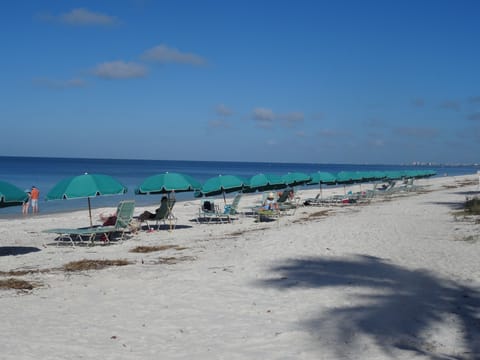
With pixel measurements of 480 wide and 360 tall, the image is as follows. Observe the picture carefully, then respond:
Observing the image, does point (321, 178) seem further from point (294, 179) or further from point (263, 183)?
point (263, 183)

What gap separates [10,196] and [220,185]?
705cm

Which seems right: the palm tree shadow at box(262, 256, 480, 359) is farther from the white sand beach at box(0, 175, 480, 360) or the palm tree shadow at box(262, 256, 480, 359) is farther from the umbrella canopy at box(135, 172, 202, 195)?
the umbrella canopy at box(135, 172, 202, 195)

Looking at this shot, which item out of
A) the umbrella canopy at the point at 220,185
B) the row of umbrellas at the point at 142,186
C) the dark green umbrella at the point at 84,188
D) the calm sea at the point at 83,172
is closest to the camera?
the row of umbrellas at the point at 142,186

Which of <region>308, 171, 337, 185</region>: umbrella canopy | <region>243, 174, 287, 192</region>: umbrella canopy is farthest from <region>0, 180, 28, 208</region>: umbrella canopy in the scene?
<region>308, 171, 337, 185</region>: umbrella canopy

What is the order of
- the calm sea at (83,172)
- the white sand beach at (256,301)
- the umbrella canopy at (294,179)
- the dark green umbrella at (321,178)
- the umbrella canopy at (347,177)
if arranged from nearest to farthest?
the white sand beach at (256,301) → the umbrella canopy at (294,179) → the dark green umbrella at (321,178) → the umbrella canopy at (347,177) → the calm sea at (83,172)

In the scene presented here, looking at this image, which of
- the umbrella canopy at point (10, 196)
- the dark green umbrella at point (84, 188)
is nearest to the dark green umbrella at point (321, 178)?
the dark green umbrella at point (84, 188)

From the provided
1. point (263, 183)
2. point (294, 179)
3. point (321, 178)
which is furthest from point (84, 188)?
point (321, 178)

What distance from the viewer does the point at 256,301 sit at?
5.68 metres

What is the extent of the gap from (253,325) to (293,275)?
2.26 m

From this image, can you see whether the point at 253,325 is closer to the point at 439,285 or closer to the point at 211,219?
the point at 439,285

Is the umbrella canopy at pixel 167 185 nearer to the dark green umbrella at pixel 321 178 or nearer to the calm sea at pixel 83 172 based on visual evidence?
the dark green umbrella at pixel 321 178

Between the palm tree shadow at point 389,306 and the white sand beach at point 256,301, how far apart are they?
0.01 m

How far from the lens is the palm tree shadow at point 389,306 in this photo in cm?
432

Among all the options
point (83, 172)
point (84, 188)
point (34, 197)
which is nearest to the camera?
point (84, 188)
